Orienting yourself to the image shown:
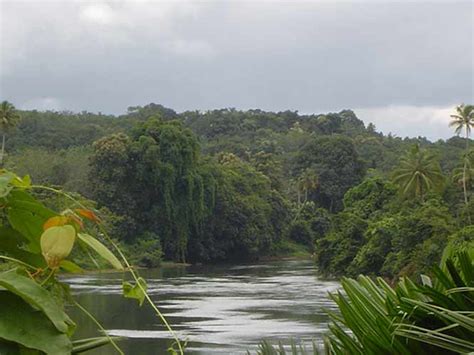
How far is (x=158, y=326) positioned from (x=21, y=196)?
74.8ft

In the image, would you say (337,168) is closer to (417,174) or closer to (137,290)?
(417,174)

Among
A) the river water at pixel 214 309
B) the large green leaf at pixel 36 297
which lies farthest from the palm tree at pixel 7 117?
the large green leaf at pixel 36 297

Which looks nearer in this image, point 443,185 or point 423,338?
point 423,338

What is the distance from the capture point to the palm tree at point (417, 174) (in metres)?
40.0

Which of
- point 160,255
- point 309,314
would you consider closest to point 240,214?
point 160,255

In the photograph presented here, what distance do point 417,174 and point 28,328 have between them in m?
40.2

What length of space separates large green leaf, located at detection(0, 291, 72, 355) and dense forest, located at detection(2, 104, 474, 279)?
23.2 m

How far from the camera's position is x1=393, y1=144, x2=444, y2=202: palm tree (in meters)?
40.0

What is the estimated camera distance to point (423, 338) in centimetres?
104

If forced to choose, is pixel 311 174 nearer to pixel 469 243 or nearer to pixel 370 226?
pixel 370 226

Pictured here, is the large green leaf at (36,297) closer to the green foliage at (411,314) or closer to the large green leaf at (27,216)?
the large green leaf at (27,216)

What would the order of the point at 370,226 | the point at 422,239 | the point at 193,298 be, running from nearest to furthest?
the point at 193,298, the point at 422,239, the point at 370,226

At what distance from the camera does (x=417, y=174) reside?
4000 centimetres

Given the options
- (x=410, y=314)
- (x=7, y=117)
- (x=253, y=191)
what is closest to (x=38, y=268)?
(x=410, y=314)
